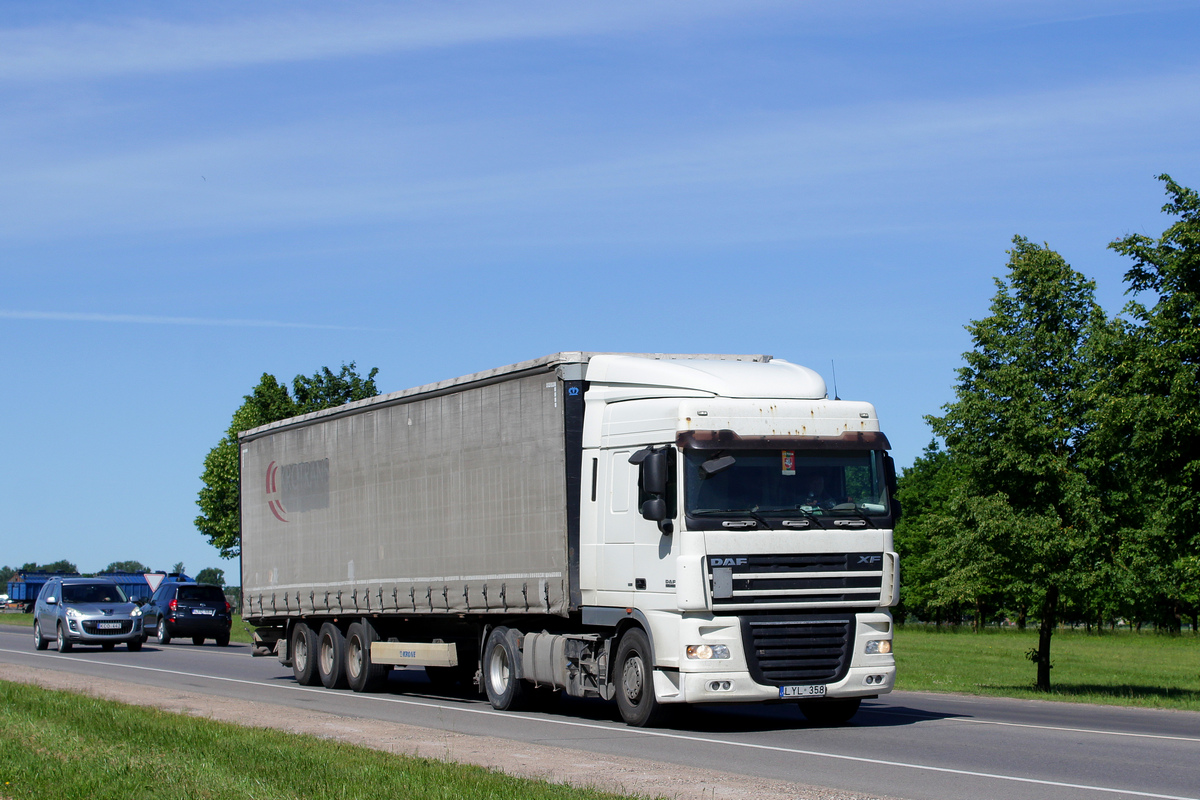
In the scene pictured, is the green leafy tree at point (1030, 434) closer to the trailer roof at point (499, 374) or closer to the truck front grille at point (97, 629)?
the trailer roof at point (499, 374)

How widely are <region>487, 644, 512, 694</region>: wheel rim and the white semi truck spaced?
1.0 inches

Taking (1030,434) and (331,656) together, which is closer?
(331,656)

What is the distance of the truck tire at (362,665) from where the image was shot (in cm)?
2048

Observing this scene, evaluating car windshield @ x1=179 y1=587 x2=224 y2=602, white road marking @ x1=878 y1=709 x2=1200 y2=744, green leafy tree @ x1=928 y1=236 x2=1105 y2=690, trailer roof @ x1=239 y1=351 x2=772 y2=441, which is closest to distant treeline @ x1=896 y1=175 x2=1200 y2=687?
green leafy tree @ x1=928 y1=236 x2=1105 y2=690

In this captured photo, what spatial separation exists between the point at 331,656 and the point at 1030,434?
45.9ft

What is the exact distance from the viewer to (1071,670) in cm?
4244

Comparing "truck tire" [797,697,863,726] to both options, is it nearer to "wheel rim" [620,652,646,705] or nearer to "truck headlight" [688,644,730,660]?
"truck headlight" [688,644,730,660]

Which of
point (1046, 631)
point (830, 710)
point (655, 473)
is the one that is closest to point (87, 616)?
point (1046, 631)

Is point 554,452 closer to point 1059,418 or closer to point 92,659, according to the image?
point 1059,418

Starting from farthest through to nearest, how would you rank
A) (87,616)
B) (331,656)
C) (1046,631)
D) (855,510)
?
(87,616), (1046,631), (331,656), (855,510)

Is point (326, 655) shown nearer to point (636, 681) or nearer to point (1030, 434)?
point (636, 681)

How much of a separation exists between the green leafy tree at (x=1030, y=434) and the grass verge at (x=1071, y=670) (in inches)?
98.7

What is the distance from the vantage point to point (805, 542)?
14156 mm

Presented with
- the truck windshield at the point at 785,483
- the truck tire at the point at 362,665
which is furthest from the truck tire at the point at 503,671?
the truck windshield at the point at 785,483
